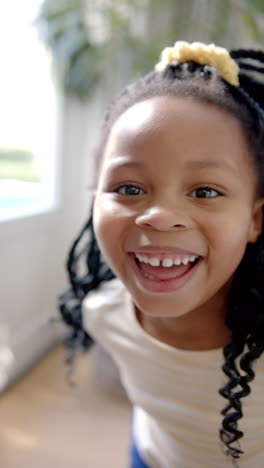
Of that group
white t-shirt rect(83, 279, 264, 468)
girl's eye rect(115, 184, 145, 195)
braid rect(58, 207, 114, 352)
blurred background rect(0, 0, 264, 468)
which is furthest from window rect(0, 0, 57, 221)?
girl's eye rect(115, 184, 145, 195)

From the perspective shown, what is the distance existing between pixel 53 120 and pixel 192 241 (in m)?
1.05

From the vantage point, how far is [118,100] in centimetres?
71

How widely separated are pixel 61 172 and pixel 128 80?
0.39m

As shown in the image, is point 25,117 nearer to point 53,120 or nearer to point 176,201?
point 53,120

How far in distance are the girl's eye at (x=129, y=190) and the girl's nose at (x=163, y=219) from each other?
4 cm

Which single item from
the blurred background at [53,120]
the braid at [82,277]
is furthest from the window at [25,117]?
the braid at [82,277]

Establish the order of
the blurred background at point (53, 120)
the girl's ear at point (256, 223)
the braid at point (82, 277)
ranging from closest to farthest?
the girl's ear at point (256, 223) → the braid at point (82, 277) → the blurred background at point (53, 120)

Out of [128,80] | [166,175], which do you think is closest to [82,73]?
[128,80]

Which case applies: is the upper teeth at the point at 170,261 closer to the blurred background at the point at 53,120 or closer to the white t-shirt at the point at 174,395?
the white t-shirt at the point at 174,395

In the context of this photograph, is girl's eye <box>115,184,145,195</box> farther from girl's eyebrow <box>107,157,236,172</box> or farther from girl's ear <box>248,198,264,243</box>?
girl's ear <box>248,198,264,243</box>

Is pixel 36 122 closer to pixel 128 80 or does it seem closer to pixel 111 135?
pixel 128 80

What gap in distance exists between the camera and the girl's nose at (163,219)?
21.3 inches

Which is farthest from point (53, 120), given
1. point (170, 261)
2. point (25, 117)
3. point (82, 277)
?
point (170, 261)

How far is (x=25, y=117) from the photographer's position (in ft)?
4.69
